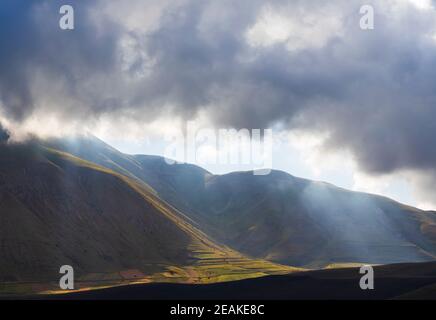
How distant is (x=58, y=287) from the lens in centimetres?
17875

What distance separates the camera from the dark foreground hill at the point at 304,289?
95938 mm

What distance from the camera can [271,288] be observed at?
107m

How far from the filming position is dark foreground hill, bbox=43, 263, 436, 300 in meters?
95.9

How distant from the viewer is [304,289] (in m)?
106
